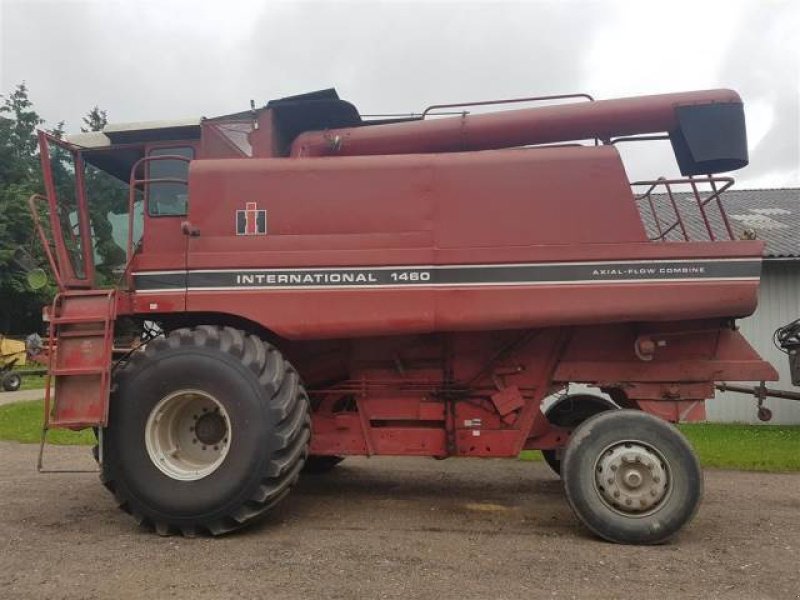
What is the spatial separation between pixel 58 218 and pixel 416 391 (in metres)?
3.50

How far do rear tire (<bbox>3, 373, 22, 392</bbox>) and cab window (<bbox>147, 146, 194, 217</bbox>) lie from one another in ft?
59.8

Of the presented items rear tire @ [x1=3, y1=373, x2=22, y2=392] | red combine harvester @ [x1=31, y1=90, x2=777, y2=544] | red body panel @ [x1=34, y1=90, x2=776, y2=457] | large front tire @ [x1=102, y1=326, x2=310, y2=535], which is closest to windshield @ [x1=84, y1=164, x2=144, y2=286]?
red combine harvester @ [x1=31, y1=90, x2=777, y2=544]

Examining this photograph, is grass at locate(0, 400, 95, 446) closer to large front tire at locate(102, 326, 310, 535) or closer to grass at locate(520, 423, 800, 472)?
large front tire at locate(102, 326, 310, 535)

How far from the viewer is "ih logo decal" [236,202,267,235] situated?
559 centimetres

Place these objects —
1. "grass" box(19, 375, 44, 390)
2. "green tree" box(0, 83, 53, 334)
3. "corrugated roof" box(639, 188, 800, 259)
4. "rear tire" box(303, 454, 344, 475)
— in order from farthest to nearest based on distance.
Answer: "green tree" box(0, 83, 53, 334)
"grass" box(19, 375, 44, 390)
"corrugated roof" box(639, 188, 800, 259)
"rear tire" box(303, 454, 344, 475)

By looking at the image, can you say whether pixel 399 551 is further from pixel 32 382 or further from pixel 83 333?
pixel 32 382

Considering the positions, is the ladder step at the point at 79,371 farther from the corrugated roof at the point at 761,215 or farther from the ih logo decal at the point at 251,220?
the corrugated roof at the point at 761,215

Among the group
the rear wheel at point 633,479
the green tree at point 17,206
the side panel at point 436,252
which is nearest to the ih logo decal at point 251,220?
the side panel at point 436,252

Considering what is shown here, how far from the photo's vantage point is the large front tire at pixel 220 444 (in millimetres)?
5148

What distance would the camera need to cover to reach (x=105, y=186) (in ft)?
21.4

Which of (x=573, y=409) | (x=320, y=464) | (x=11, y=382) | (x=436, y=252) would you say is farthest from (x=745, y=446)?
(x=11, y=382)

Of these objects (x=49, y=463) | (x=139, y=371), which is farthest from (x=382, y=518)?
(x=49, y=463)

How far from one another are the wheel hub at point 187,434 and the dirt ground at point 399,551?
0.55 meters

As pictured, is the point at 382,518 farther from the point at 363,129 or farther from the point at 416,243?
the point at 363,129
